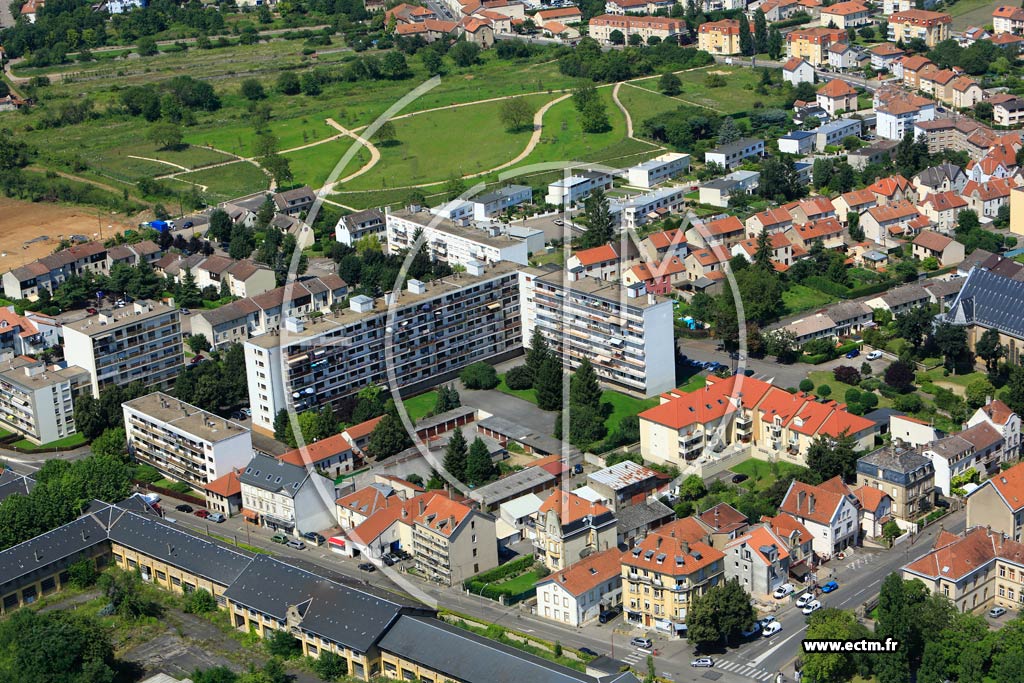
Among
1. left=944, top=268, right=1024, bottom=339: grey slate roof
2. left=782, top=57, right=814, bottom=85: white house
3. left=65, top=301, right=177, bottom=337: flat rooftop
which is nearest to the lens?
left=944, top=268, right=1024, bottom=339: grey slate roof

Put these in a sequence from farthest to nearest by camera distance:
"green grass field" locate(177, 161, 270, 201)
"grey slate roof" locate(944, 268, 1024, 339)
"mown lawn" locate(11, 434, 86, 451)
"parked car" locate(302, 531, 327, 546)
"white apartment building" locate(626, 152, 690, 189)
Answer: "green grass field" locate(177, 161, 270, 201) < "white apartment building" locate(626, 152, 690, 189) < "grey slate roof" locate(944, 268, 1024, 339) < "mown lawn" locate(11, 434, 86, 451) < "parked car" locate(302, 531, 327, 546)

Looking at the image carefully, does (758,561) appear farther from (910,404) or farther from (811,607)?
(910,404)

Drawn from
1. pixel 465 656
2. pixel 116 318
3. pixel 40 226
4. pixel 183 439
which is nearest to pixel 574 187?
pixel 116 318

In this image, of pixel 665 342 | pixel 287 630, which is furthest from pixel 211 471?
pixel 665 342

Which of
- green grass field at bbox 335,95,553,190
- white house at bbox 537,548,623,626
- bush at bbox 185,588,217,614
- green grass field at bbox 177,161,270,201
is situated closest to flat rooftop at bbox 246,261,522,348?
bush at bbox 185,588,217,614

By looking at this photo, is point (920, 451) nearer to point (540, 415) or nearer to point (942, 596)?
point (942, 596)

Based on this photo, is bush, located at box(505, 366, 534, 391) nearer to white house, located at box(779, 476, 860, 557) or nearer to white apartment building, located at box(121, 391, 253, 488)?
white apartment building, located at box(121, 391, 253, 488)

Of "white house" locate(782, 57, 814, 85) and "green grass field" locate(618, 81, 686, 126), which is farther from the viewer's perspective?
"white house" locate(782, 57, 814, 85)
